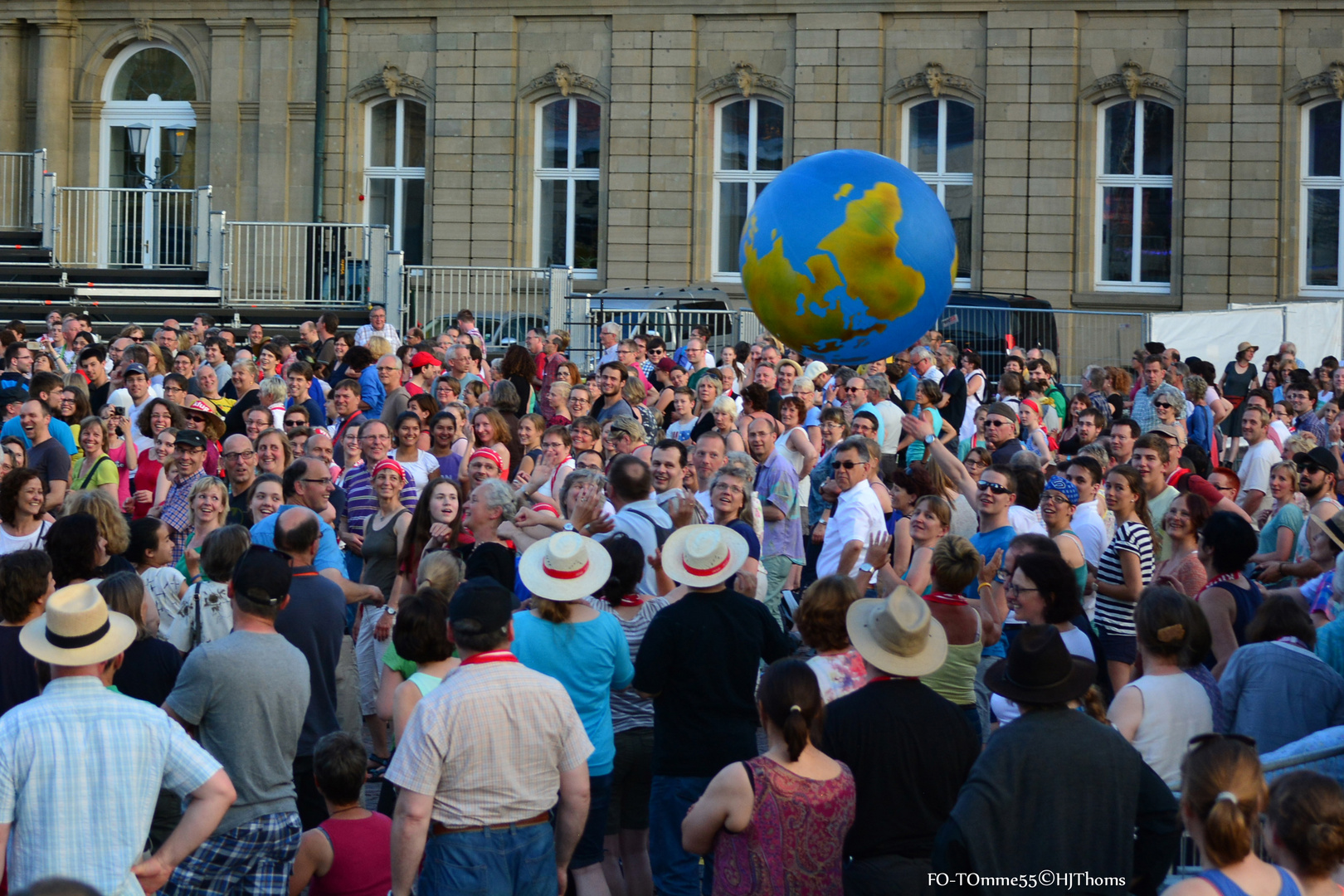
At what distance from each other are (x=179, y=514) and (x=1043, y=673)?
19.5 ft

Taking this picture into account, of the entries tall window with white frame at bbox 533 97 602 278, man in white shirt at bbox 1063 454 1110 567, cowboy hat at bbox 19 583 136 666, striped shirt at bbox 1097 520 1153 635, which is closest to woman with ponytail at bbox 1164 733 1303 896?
cowboy hat at bbox 19 583 136 666

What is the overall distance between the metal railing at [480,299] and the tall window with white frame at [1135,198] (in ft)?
32.5

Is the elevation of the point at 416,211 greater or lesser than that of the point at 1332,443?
greater

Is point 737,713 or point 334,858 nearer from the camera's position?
point 334,858

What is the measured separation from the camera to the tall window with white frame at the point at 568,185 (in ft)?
90.5

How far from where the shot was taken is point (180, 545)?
8695 mm

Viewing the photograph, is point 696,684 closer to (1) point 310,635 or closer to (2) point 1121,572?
(1) point 310,635

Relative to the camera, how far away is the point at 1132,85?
2533 centimetres

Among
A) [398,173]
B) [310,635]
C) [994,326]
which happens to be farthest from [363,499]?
[398,173]

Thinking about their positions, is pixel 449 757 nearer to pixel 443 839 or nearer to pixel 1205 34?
pixel 443 839

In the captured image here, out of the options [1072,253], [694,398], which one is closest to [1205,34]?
[1072,253]

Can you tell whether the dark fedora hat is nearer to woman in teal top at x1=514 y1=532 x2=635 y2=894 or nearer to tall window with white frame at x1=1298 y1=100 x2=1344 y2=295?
woman in teal top at x1=514 y1=532 x2=635 y2=894

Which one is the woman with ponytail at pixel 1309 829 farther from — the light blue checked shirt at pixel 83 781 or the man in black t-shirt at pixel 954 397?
the man in black t-shirt at pixel 954 397

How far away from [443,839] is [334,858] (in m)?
0.61
